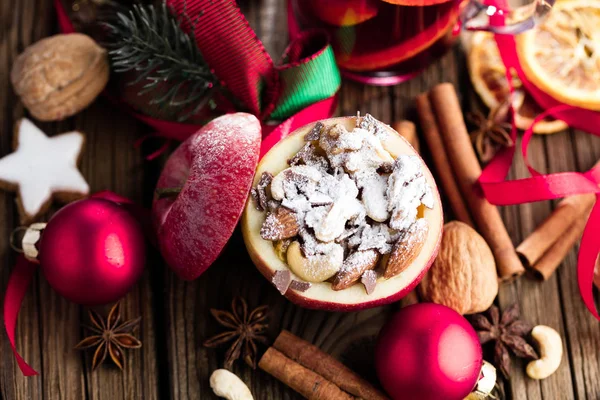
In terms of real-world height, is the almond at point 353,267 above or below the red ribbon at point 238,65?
below

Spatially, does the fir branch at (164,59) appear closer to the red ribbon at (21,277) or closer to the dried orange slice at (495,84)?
the red ribbon at (21,277)

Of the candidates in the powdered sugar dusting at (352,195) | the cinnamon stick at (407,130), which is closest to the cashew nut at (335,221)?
the powdered sugar dusting at (352,195)

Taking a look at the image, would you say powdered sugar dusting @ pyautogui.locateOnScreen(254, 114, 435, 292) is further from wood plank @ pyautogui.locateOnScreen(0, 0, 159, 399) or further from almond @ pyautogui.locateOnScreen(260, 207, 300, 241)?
wood plank @ pyautogui.locateOnScreen(0, 0, 159, 399)

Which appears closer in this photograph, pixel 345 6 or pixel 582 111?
pixel 345 6

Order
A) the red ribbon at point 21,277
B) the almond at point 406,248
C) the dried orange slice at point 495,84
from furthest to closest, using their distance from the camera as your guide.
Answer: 1. the dried orange slice at point 495,84
2. the red ribbon at point 21,277
3. the almond at point 406,248

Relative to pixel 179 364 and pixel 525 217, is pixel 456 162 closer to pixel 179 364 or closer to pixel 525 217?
pixel 525 217

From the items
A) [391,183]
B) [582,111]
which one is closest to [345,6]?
[391,183]

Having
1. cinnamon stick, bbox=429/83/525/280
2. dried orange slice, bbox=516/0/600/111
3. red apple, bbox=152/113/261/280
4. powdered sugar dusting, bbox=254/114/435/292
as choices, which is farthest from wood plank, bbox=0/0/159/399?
dried orange slice, bbox=516/0/600/111
